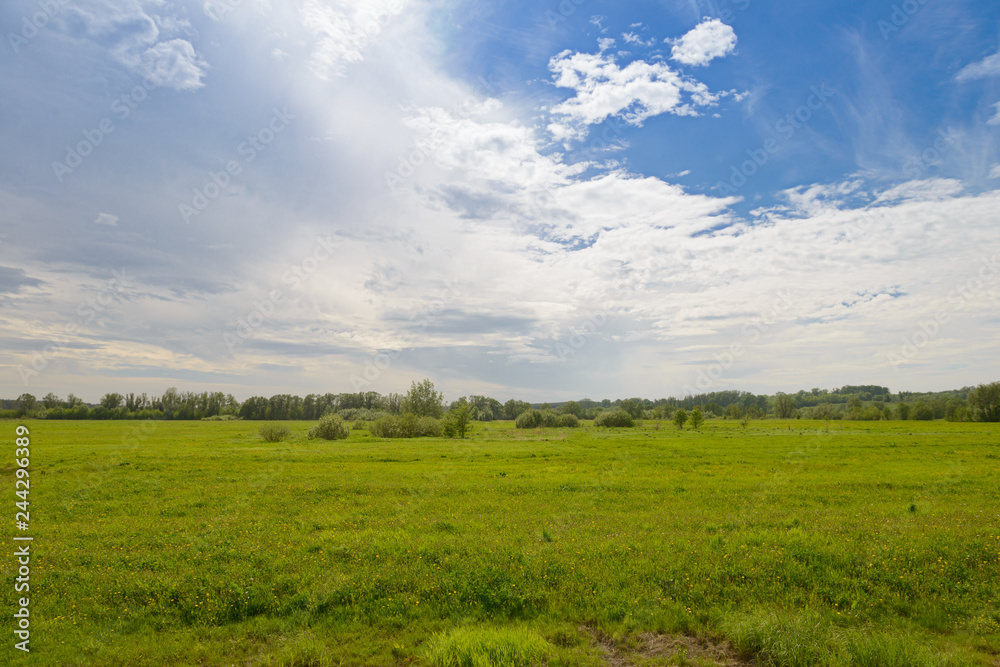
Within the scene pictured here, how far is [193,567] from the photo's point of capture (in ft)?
41.6

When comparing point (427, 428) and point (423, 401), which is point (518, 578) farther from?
point (423, 401)

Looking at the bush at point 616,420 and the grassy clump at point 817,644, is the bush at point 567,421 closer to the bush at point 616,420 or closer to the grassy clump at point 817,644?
the bush at point 616,420

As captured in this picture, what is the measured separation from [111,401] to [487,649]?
7724 inches

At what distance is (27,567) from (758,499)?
25.3m

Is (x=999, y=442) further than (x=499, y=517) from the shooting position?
Yes

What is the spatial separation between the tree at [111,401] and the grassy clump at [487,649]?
191232mm

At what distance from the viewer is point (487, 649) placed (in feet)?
28.6

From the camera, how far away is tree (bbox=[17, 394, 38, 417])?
451 feet

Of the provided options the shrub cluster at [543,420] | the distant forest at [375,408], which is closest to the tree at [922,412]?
the distant forest at [375,408]

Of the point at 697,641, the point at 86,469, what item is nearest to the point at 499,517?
the point at 697,641

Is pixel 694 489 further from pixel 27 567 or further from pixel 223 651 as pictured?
pixel 27 567

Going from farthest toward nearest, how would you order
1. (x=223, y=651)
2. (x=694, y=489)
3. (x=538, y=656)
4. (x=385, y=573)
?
1. (x=694, y=489)
2. (x=385, y=573)
3. (x=223, y=651)
4. (x=538, y=656)

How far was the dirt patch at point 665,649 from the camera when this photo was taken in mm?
8903

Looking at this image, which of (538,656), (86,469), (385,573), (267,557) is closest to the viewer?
(538,656)
